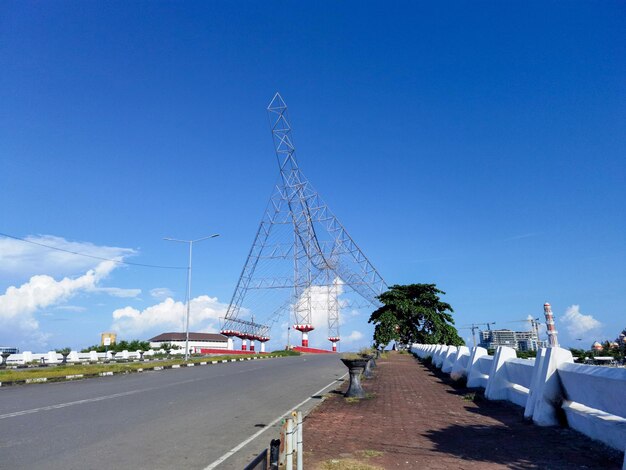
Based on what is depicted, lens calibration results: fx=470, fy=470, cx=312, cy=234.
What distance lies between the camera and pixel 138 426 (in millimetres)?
8227

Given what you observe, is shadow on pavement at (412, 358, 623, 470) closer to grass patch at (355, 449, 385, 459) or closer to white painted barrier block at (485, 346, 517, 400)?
grass patch at (355, 449, 385, 459)

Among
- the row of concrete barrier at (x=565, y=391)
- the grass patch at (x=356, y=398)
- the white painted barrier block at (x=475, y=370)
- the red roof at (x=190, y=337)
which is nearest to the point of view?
the row of concrete barrier at (x=565, y=391)

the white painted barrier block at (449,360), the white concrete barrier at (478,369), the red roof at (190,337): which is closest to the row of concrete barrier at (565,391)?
the white concrete barrier at (478,369)

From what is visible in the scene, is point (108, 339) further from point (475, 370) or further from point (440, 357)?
point (475, 370)

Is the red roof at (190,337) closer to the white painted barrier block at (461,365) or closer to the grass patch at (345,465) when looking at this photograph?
the white painted barrier block at (461,365)

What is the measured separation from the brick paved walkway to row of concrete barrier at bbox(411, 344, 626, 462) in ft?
0.65

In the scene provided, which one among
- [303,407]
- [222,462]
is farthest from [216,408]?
[222,462]

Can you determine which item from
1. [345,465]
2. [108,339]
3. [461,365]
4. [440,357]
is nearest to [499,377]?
[461,365]

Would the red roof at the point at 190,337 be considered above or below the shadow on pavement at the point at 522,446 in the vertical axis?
above

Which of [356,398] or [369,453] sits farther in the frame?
[356,398]

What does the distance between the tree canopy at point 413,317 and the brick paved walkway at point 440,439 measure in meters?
35.9

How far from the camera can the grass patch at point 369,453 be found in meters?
5.80

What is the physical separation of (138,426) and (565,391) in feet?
23.0

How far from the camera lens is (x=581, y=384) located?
20.7 ft
